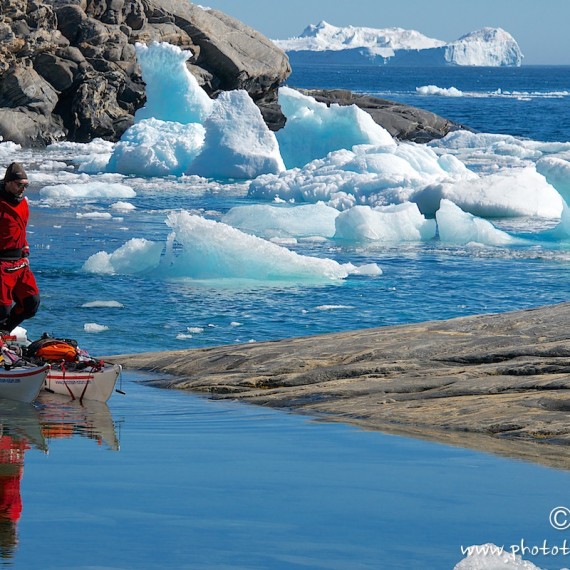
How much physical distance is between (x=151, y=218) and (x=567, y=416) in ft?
57.9

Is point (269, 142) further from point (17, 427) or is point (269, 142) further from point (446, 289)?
point (17, 427)

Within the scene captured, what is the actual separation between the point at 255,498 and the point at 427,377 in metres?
3.17

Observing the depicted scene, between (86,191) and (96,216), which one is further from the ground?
(86,191)

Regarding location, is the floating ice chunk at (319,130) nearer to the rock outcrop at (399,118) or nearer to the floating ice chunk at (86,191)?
the floating ice chunk at (86,191)

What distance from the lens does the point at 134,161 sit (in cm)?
3250

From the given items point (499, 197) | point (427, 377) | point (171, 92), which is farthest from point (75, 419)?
point (171, 92)

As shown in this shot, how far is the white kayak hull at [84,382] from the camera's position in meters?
7.70

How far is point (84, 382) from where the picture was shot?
772 cm

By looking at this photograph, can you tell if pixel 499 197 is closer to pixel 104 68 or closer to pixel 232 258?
pixel 232 258

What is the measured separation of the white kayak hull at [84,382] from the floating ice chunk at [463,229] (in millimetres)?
13864

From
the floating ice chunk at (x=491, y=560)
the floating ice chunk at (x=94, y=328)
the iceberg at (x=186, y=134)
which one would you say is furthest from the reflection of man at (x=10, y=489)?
the iceberg at (x=186, y=134)

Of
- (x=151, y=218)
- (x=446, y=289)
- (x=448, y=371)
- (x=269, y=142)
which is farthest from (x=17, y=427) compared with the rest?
(x=269, y=142)

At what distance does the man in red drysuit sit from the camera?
304 inches

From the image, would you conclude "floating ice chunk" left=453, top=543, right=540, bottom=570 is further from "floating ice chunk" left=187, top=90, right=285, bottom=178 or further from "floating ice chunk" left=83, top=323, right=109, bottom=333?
"floating ice chunk" left=187, top=90, right=285, bottom=178
